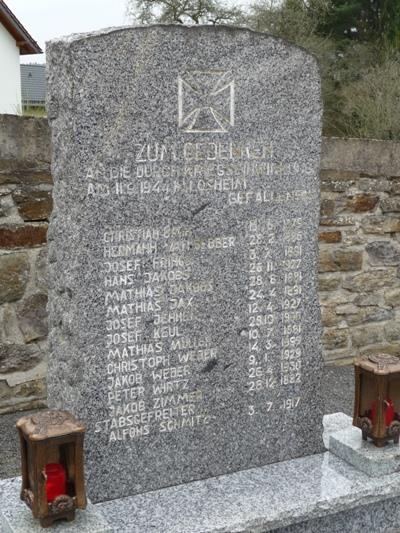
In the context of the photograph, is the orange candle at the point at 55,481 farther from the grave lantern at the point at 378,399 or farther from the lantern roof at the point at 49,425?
the grave lantern at the point at 378,399

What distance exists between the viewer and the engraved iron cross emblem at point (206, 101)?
2.82 meters

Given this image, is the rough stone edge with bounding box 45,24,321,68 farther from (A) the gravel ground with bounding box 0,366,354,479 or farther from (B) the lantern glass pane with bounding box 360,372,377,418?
(A) the gravel ground with bounding box 0,366,354,479

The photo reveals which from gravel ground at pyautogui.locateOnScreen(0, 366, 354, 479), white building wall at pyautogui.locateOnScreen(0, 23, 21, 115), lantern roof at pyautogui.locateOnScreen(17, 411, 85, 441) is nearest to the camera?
lantern roof at pyautogui.locateOnScreen(17, 411, 85, 441)

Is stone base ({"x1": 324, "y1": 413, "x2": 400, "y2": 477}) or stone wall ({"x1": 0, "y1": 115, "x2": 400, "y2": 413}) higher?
stone wall ({"x1": 0, "y1": 115, "x2": 400, "y2": 413})

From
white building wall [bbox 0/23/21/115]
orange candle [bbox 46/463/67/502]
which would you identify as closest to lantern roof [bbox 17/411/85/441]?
orange candle [bbox 46/463/67/502]

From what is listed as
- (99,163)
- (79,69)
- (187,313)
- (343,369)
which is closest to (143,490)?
(187,313)

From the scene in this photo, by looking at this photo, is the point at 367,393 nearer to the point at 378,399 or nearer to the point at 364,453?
the point at 378,399

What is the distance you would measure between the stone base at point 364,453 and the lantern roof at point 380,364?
13.9 inches

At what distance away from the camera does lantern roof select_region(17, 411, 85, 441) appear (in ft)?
8.01

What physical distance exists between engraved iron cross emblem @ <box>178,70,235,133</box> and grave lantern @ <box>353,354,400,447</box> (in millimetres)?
1235

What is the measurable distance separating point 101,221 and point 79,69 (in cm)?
57

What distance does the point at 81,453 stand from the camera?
8.24ft

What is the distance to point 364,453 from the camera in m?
3.13

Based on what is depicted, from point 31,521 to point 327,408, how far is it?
7.85 ft
